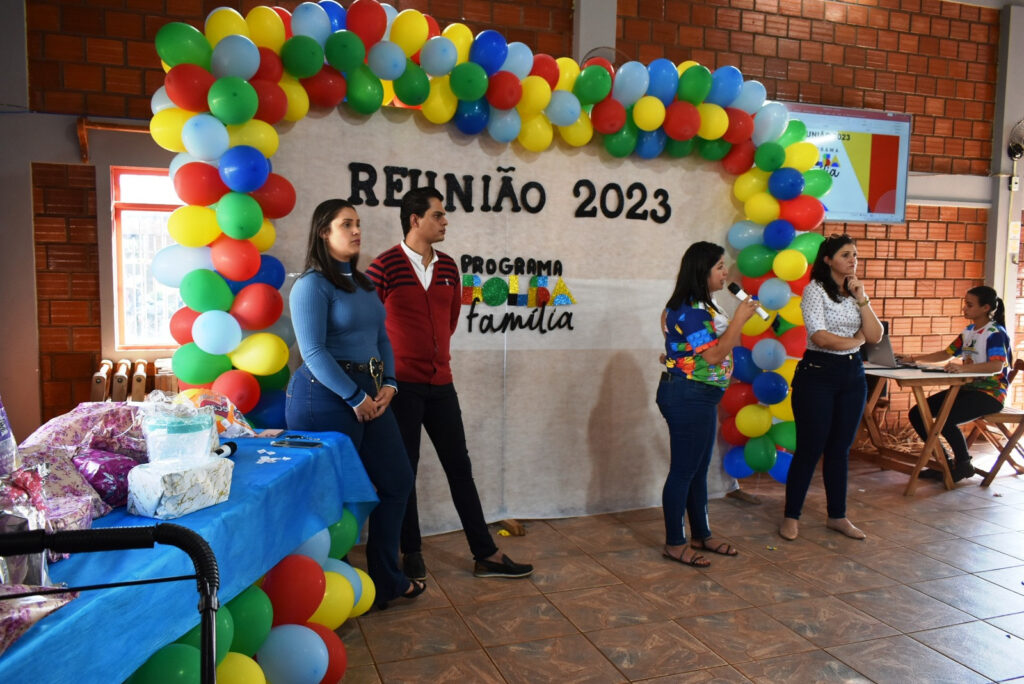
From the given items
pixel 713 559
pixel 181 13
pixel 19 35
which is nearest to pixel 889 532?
pixel 713 559

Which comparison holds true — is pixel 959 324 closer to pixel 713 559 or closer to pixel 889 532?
pixel 889 532

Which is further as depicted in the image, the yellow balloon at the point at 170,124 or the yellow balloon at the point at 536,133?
the yellow balloon at the point at 536,133

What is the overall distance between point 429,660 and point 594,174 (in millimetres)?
2492

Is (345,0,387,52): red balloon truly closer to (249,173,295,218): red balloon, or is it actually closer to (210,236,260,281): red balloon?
(249,173,295,218): red balloon

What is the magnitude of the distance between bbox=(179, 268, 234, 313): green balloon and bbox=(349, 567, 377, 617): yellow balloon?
1156 mm

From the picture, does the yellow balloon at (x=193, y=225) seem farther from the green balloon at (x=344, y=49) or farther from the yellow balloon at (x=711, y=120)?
the yellow balloon at (x=711, y=120)

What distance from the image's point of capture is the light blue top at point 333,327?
2635mm

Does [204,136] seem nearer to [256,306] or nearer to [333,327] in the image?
[256,306]

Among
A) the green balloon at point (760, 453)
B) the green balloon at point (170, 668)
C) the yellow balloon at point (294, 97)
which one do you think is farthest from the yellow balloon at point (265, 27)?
the green balloon at point (760, 453)

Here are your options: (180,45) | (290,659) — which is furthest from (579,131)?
(290,659)

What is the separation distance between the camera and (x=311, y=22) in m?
3.17

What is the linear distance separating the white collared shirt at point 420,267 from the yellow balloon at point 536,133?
3.08ft

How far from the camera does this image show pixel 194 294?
3.01 m

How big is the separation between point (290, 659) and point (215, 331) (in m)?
1.32
